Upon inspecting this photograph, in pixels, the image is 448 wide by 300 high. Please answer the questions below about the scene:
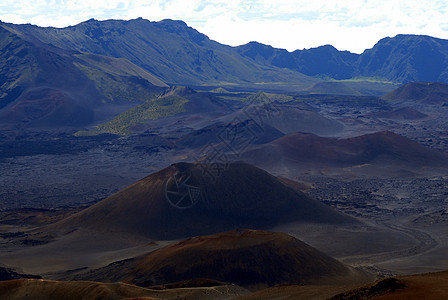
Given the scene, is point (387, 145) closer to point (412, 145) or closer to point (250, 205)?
point (412, 145)

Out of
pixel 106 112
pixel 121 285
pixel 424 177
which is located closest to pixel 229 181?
pixel 121 285

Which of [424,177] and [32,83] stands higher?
[32,83]
